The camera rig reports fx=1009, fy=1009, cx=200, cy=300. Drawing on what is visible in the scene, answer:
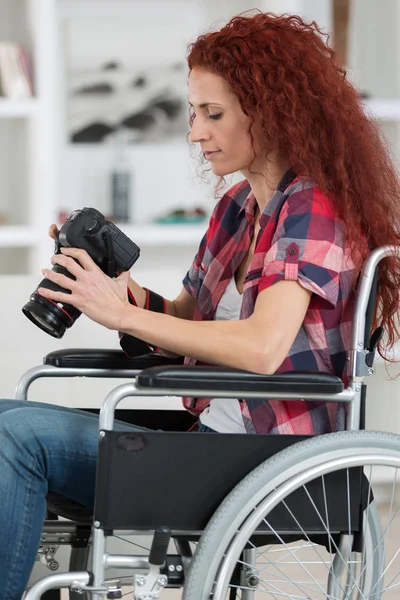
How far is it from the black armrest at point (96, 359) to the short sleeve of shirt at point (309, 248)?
35cm

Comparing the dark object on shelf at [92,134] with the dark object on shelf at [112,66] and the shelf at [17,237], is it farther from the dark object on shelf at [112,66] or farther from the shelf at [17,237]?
the shelf at [17,237]

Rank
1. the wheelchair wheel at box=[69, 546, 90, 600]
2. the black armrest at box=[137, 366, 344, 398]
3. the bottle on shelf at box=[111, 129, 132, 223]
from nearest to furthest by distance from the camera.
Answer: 1. the black armrest at box=[137, 366, 344, 398]
2. the wheelchair wheel at box=[69, 546, 90, 600]
3. the bottle on shelf at box=[111, 129, 132, 223]

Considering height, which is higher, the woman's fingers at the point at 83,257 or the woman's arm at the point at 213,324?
the woman's fingers at the point at 83,257

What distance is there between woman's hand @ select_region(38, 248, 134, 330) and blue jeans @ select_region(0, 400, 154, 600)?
0.16 metres

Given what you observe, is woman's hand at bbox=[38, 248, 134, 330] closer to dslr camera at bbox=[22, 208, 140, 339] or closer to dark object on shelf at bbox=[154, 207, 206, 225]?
dslr camera at bbox=[22, 208, 140, 339]

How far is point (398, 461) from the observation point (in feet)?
4.38

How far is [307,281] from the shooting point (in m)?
1.35

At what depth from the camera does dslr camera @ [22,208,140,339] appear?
1410 millimetres

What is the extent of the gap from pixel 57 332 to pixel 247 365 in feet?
0.95

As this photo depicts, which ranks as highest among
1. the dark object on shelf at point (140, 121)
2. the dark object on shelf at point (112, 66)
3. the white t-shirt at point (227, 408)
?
the dark object on shelf at point (112, 66)

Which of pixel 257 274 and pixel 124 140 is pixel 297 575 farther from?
pixel 124 140

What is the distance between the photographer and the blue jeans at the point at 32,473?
130 centimetres

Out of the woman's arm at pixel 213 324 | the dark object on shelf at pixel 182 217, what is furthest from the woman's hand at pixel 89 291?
the dark object on shelf at pixel 182 217

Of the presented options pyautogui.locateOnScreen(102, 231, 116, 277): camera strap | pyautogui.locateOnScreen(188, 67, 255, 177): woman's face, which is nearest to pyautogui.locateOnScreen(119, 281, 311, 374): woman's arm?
pyautogui.locateOnScreen(102, 231, 116, 277): camera strap
